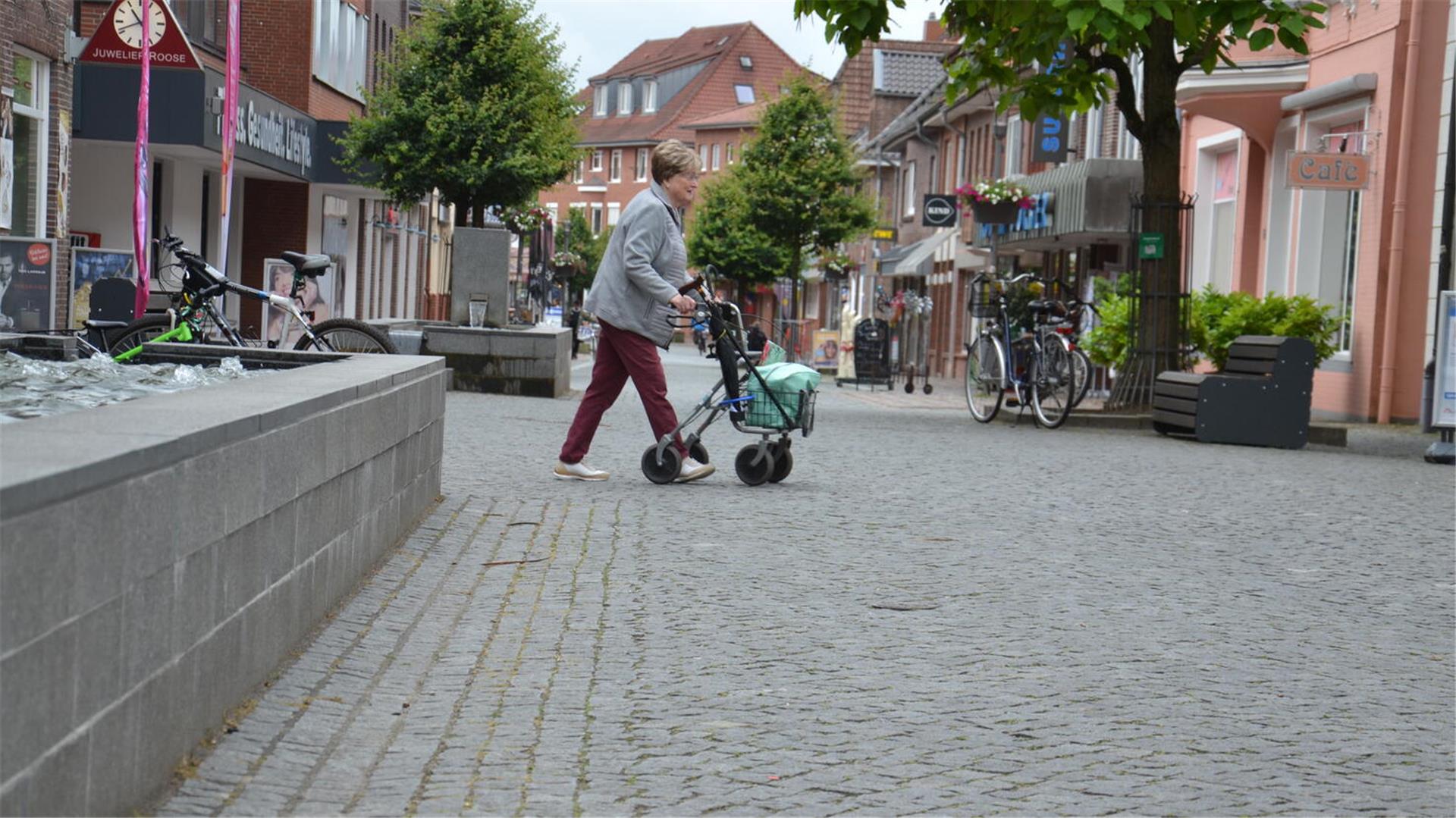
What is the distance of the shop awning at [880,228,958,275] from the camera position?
52.9 meters

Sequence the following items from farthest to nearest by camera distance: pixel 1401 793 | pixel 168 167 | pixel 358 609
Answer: pixel 168 167 < pixel 358 609 < pixel 1401 793

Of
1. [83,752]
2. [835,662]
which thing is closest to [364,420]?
[835,662]

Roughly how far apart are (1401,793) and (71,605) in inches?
116

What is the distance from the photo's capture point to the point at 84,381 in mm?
7125

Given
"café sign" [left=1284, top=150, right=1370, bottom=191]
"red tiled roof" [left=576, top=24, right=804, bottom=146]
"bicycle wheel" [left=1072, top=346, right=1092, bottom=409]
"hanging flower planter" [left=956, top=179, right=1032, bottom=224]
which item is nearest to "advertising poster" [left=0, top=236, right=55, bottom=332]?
"bicycle wheel" [left=1072, top=346, right=1092, bottom=409]

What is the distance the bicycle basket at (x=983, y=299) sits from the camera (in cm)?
2158

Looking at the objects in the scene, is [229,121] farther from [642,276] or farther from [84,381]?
[84,381]

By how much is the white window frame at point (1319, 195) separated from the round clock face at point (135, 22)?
1359cm

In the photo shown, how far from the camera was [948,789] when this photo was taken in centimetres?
438

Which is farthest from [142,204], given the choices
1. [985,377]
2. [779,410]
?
[985,377]

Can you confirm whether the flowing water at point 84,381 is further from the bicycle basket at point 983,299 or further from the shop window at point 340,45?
the shop window at point 340,45

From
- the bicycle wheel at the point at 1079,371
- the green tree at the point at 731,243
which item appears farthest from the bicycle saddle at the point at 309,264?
the green tree at the point at 731,243

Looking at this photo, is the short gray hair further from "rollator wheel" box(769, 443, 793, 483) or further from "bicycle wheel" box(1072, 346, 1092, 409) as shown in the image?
"bicycle wheel" box(1072, 346, 1092, 409)

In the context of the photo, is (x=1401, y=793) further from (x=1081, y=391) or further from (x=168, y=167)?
(x=168, y=167)
